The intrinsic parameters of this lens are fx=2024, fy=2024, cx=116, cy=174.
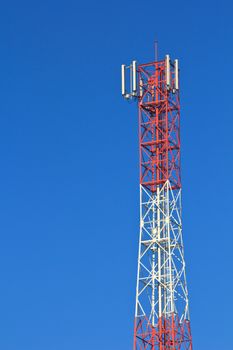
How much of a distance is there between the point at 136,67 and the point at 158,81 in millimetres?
2632

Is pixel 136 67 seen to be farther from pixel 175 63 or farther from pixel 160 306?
pixel 160 306

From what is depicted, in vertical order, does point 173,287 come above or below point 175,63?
below

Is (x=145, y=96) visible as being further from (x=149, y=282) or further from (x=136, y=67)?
(x=149, y=282)

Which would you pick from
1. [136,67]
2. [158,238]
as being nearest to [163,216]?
[158,238]

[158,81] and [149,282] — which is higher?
[158,81]

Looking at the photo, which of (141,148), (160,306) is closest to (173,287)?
(160,306)

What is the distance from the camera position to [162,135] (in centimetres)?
19375

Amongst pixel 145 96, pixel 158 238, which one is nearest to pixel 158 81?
pixel 145 96

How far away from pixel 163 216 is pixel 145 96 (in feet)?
39.3

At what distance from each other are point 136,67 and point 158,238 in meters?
17.2

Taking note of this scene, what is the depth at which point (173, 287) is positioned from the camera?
18938 centimetres

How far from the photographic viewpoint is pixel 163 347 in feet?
617

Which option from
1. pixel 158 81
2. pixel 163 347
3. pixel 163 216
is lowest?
pixel 163 347

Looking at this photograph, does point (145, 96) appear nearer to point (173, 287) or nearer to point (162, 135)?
point (162, 135)
